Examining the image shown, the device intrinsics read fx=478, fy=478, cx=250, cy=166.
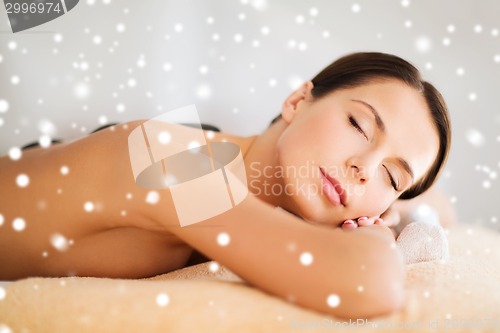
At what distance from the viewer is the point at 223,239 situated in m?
0.82

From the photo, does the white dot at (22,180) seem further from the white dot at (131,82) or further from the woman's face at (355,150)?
the white dot at (131,82)

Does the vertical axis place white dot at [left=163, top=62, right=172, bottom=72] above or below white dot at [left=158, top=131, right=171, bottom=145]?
above

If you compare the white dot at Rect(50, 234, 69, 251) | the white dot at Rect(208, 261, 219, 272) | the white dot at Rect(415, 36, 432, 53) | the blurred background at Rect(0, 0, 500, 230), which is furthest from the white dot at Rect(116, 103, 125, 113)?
the white dot at Rect(415, 36, 432, 53)

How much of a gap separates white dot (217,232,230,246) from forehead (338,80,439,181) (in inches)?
19.2

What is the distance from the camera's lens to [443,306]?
794 millimetres

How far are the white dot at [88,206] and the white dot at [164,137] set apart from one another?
188 mm

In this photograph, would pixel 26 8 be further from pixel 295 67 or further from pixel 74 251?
pixel 295 67

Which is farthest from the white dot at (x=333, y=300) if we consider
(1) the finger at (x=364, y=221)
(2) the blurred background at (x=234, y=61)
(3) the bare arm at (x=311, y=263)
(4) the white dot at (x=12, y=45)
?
(4) the white dot at (x=12, y=45)

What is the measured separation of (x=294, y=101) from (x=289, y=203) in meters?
0.31

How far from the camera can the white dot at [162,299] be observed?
2.45 ft

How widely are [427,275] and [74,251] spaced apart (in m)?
0.74

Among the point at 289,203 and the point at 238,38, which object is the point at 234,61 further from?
the point at 289,203

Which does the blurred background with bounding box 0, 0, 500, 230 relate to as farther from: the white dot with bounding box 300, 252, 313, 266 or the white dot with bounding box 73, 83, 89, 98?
the white dot with bounding box 300, 252, 313, 266

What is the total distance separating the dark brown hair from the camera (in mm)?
1271
